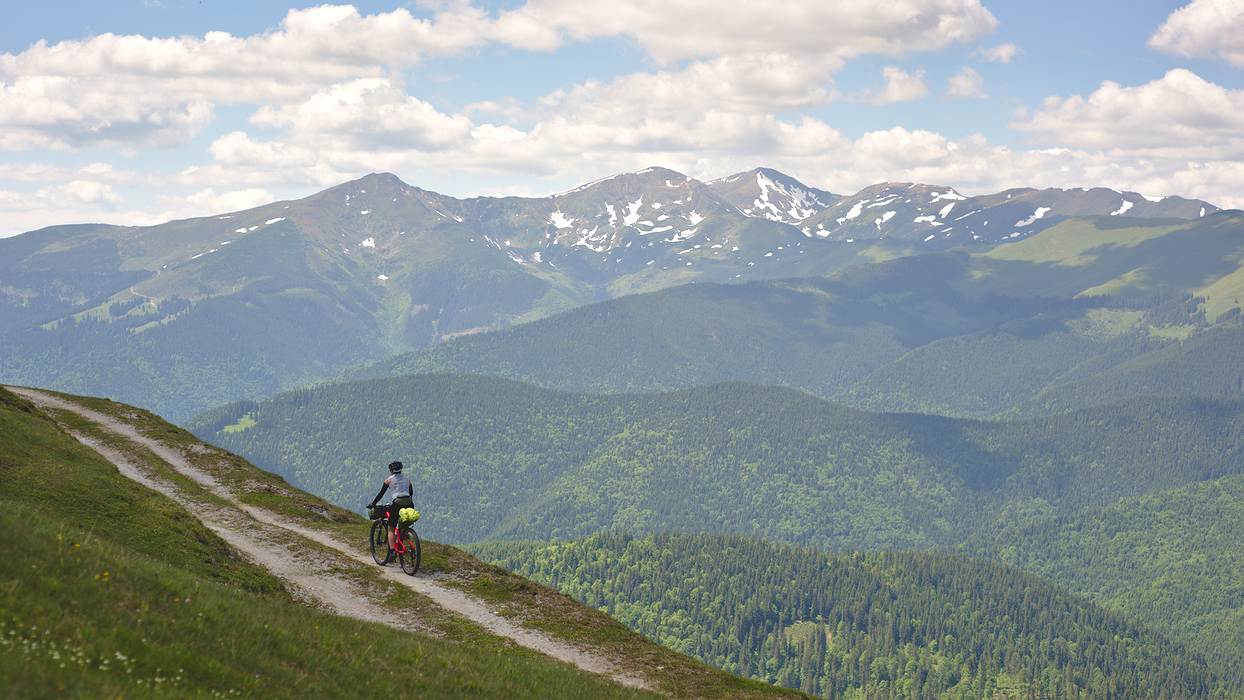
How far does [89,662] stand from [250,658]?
4.04 metres

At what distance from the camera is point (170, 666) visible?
14742 millimetres

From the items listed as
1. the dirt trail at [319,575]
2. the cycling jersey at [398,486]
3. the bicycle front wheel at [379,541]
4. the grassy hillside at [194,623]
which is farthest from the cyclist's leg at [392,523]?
the grassy hillside at [194,623]

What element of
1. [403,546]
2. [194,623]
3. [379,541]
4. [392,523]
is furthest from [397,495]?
[194,623]

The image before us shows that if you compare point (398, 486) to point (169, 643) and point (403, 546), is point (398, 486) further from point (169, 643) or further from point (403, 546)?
point (169, 643)

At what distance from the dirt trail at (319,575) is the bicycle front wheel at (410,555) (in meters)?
0.42

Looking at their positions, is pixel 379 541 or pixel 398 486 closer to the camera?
pixel 398 486

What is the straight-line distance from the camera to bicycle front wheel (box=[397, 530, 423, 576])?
36.9m

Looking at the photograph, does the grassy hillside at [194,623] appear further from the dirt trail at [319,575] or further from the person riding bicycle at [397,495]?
the person riding bicycle at [397,495]

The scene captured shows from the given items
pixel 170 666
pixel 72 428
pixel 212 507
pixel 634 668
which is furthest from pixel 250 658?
pixel 72 428

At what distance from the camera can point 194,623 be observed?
17016 mm

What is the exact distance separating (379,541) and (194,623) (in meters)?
22.2

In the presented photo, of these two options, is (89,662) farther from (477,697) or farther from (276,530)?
(276,530)

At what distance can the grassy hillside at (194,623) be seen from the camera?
45.3ft

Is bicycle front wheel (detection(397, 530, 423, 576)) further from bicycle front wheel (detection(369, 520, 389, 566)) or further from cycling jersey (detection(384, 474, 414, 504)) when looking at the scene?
cycling jersey (detection(384, 474, 414, 504))
